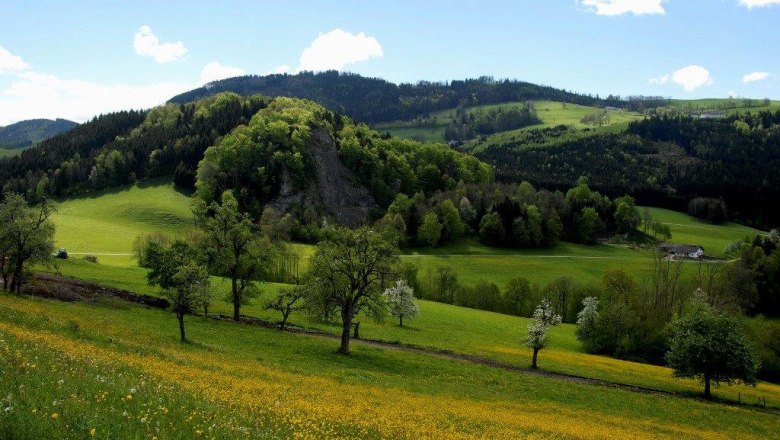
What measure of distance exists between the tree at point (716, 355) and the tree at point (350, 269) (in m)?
35.9

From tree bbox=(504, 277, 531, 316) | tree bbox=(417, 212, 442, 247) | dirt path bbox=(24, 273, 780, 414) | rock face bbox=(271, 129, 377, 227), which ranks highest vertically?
rock face bbox=(271, 129, 377, 227)

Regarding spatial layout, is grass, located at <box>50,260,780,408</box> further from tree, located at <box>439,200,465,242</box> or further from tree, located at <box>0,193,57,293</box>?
tree, located at <box>439,200,465,242</box>

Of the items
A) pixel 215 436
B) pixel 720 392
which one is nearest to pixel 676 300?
pixel 720 392

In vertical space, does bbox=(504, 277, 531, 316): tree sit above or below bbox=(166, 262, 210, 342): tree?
below

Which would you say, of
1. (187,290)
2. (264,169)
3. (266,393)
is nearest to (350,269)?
(187,290)

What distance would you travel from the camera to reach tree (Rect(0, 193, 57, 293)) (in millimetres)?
51844

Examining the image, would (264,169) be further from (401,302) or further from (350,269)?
(350,269)

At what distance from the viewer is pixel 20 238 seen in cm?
5228

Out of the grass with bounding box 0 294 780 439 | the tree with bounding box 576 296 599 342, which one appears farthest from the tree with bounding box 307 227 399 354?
the tree with bounding box 576 296 599 342

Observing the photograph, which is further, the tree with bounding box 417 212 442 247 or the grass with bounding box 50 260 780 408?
the tree with bounding box 417 212 442 247

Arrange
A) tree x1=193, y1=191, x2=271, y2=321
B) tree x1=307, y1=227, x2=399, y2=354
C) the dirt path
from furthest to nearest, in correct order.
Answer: tree x1=193, y1=191, x2=271, y2=321, the dirt path, tree x1=307, y1=227, x2=399, y2=354

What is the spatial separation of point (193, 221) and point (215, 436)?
155966mm

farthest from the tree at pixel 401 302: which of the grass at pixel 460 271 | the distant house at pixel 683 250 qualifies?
the distant house at pixel 683 250

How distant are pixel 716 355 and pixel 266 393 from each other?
55.9 meters
